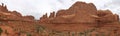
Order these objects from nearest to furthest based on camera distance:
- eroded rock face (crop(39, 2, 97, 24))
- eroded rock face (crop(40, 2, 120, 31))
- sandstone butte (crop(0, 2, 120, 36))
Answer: sandstone butte (crop(0, 2, 120, 36))
eroded rock face (crop(40, 2, 120, 31))
eroded rock face (crop(39, 2, 97, 24))

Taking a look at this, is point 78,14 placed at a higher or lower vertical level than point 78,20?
higher

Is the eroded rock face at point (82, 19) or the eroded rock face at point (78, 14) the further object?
the eroded rock face at point (78, 14)

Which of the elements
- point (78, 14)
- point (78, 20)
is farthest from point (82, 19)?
point (78, 14)

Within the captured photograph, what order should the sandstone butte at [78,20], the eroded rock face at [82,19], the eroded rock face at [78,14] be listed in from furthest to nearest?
the eroded rock face at [78,14] < the eroded rock face at [82,19] < the sandstone butte at [78,20]

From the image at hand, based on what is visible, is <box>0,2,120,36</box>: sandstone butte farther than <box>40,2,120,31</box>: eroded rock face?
No

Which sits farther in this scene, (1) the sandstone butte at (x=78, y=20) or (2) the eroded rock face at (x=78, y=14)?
(2) the eroded rock face at (x=78, y=14)

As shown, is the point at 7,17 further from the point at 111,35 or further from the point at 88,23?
the point at 111,35

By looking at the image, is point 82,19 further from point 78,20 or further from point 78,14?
point 78,14

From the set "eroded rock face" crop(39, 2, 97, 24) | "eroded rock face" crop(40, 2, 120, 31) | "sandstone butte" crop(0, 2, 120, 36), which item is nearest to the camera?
"sandstone butte" crop(0, 2, 120, 36)

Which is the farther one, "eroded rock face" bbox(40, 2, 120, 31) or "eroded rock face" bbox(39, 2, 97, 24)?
"eroded rock face" bbox(39, 2, 97, 24)

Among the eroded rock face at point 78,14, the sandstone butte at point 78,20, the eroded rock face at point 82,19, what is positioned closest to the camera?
the sandstone butte at point 78,20

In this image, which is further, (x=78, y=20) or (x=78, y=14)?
(x=78, y=14)

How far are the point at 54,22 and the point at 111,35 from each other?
890 inches

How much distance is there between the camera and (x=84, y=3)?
91.8m
